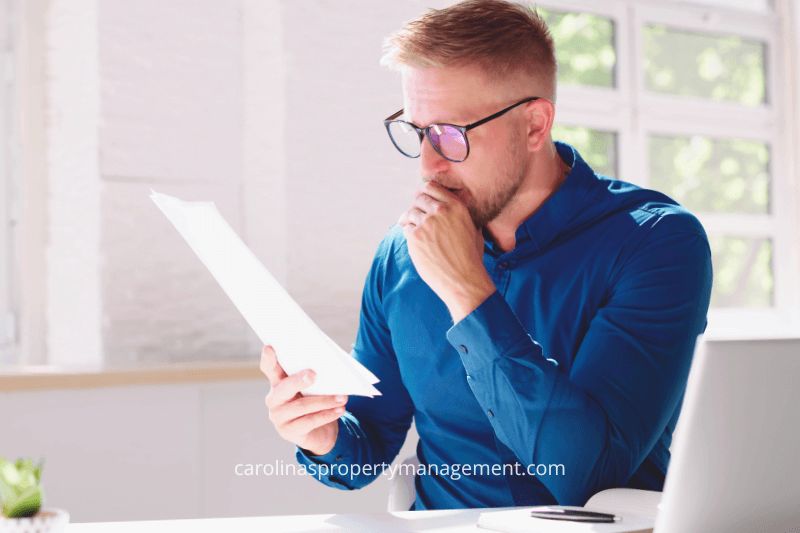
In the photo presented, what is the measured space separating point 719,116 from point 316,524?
342 centimetres

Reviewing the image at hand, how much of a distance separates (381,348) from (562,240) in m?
0.42

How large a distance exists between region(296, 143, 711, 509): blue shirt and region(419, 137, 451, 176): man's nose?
18 centimetres

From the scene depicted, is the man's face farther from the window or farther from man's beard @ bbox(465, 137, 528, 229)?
the window

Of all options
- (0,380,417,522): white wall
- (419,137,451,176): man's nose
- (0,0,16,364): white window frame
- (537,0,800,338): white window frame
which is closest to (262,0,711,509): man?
(419,137,451,176): man's nose

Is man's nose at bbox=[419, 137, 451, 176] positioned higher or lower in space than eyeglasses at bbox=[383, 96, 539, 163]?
lower

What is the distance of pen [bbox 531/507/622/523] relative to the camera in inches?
45.6

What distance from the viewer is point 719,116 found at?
417 cm

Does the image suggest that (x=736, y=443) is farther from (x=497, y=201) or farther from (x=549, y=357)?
(x=497, y=201)

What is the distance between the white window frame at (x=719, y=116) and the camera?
383 cm

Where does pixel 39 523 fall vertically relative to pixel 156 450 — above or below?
above

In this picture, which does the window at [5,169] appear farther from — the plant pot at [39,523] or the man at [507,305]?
the plant pot at [39,523]

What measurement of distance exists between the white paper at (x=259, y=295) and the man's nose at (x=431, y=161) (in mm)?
462

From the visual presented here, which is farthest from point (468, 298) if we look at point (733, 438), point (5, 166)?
point (5, 166)

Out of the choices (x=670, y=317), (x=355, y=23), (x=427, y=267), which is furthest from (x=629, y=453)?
(x=355, y=23)
